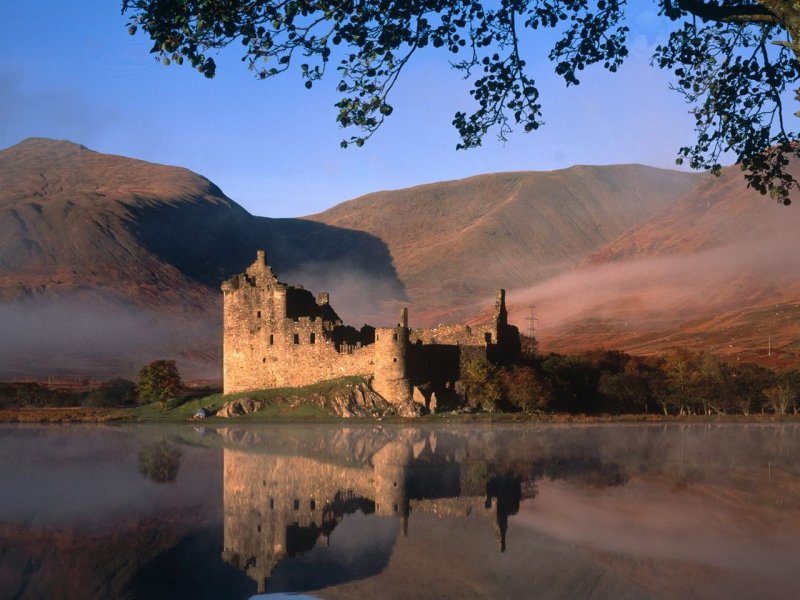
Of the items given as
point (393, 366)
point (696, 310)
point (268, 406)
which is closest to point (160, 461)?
point (393, 366)

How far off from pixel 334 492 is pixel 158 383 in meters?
38.7

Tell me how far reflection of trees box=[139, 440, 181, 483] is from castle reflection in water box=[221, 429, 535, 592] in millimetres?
1614

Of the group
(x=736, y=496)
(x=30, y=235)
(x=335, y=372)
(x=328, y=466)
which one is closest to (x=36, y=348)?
(x=30, y=235)

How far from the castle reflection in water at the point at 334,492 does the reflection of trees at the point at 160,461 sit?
5.29 feet

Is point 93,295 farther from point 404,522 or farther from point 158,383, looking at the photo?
point 404,522

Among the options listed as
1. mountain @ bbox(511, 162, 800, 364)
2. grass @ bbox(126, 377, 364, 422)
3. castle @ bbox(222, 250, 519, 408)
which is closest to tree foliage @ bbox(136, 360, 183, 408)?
grass @ bbox(126, 377, 364, 422)

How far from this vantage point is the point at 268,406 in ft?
175

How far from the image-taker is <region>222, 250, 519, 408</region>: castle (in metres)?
51.3

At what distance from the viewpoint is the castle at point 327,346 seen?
5128cm

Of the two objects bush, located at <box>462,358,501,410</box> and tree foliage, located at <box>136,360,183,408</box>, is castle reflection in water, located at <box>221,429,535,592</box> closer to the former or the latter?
bush, located at <box>462,358,501,410</box>

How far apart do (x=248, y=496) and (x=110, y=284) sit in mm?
155894

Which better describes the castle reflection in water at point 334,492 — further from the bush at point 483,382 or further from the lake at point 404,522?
the bush at point 483,382

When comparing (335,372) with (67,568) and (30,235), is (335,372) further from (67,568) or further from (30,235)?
(30,235)

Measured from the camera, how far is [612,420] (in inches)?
1978
